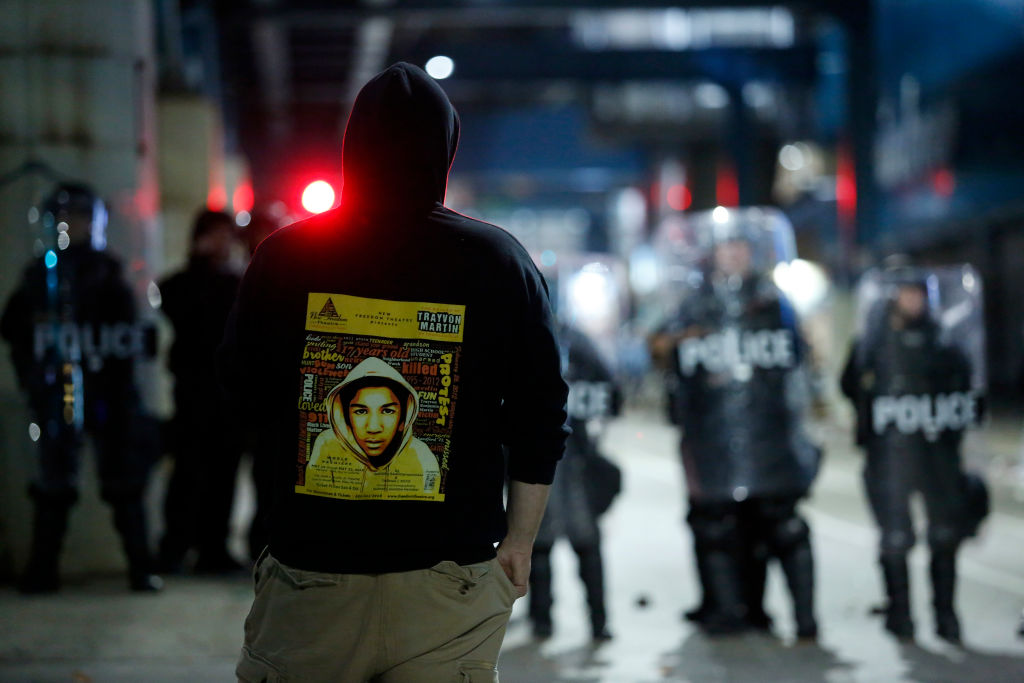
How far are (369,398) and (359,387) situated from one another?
3 centimetres

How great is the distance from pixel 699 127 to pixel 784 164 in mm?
4570

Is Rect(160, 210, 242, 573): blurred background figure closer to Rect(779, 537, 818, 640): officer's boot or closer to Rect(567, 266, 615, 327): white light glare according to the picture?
Rect(567, 266, 615, 327): white light glare

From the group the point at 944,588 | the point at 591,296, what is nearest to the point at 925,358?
the point at 944,588

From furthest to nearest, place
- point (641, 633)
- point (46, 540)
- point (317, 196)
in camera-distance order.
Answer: point (317, 196) < point (46, 540) < point (641, 633)

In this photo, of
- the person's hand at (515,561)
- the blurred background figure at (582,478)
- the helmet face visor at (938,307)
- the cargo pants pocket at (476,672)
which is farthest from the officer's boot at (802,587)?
the cargo pants pocket at (476,672)

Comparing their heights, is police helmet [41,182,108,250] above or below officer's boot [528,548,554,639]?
above

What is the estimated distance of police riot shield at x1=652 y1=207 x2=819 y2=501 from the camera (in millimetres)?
6551

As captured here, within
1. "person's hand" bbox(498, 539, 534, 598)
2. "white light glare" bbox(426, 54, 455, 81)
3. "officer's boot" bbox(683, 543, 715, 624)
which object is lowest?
"officer's boot" bbox(683, 543, 715, 624)

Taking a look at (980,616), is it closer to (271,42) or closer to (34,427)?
(34,427)

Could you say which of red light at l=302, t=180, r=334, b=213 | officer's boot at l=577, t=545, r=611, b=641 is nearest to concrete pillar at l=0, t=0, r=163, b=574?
officer's boot at l=577, t=545, r=611, b=641

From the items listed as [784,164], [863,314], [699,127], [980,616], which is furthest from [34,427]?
[784,164]

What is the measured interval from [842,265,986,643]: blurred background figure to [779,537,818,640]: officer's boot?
0.35 metres

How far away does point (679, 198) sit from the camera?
38.7m

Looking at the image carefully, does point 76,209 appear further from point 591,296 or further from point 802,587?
point 802,587
